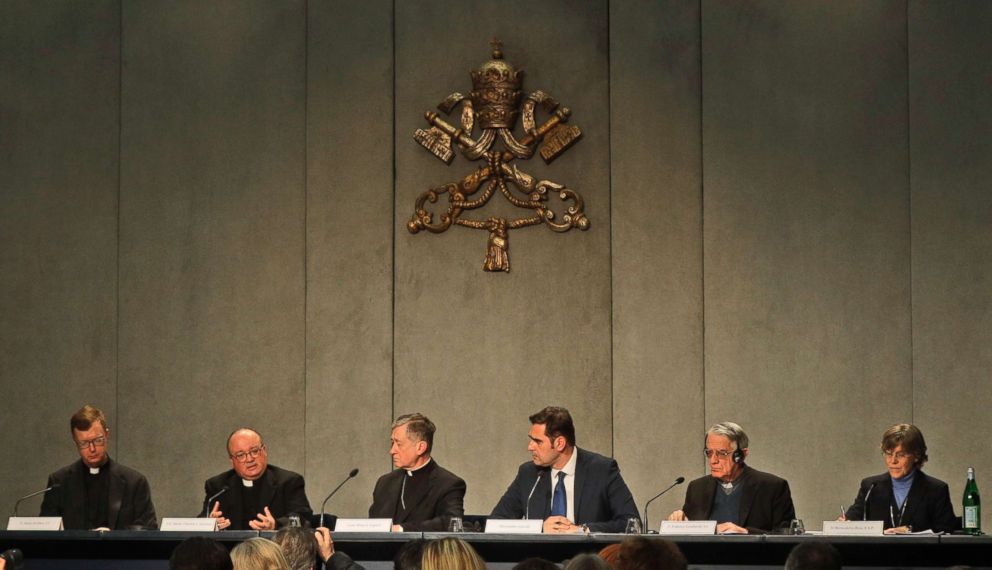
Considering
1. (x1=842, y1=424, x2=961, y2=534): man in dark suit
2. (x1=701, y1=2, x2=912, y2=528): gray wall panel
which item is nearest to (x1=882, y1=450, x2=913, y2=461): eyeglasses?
(x1=842, y1=424, x2=961, y2=534): man in dark suit

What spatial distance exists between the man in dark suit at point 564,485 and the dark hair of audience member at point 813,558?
8.38 ft

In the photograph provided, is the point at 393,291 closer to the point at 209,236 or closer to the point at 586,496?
the point at 209,236

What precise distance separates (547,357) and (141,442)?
7.32 feet

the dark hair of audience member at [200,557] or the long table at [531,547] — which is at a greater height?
the dark hair of audience member at [200,557]

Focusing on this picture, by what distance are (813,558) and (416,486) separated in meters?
3.22

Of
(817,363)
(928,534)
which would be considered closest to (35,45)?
(817,363)

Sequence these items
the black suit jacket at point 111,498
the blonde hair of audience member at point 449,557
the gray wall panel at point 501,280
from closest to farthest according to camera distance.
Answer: the blonde hair of audience member at point 449,557 < the black suit jacket at point 111,498 < the gray wall panel at point 501,280

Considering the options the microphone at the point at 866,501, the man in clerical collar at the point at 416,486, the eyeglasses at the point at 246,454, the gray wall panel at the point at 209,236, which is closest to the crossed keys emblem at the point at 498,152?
the gray wall panel at the point at 209,236

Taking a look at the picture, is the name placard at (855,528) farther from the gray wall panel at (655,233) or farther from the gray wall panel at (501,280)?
the gray wall panel at (501,280)

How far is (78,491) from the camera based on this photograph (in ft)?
21.6

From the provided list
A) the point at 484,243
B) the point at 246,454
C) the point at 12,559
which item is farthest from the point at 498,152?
the point at 12,559

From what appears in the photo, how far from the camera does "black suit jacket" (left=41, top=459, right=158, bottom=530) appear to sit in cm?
650

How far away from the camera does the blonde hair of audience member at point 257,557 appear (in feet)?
11.6

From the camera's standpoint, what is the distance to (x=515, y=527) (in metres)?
5.21
